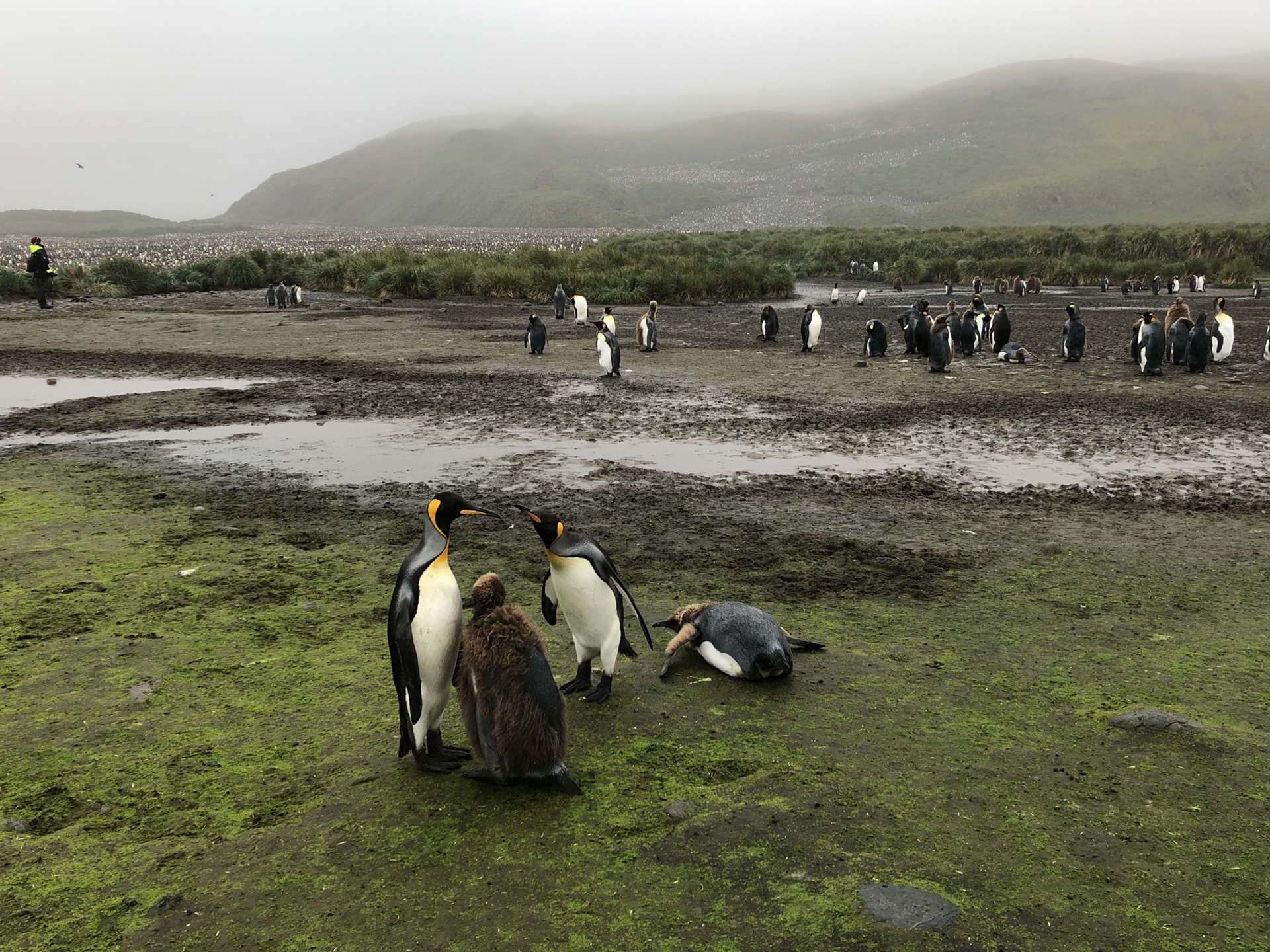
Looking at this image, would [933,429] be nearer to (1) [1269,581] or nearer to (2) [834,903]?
(1) [1269,581]

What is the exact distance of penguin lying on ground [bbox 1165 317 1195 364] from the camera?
15.3 meters

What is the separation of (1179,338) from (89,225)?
615 ft

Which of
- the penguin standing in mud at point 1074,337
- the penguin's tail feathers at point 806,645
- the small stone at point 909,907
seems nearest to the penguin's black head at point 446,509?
the penguin's tail feathers at point 806,645

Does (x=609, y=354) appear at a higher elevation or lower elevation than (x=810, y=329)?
lower

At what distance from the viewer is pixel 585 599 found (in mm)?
4285

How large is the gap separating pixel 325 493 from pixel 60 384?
857 centimetres

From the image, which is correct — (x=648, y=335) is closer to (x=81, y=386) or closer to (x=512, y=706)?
(x=81, y=386)

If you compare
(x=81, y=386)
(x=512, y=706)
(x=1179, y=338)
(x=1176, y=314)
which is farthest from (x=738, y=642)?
(x=1176, y=314)

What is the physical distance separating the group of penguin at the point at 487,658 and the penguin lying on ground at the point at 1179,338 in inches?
563

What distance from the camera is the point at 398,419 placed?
37.7 ft

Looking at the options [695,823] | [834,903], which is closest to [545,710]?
[695,823]

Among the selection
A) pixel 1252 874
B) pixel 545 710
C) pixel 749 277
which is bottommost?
pixel 1252 874

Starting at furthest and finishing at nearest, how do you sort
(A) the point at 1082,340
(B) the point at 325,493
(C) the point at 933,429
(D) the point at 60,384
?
(A) the point at 1082,340, (D) the point at 60,384, (C) the point at 933,429, (B) the point at 325,493

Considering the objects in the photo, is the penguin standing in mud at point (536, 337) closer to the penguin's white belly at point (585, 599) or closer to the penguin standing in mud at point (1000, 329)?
the penguin standing in mud at point (1000, 329)
